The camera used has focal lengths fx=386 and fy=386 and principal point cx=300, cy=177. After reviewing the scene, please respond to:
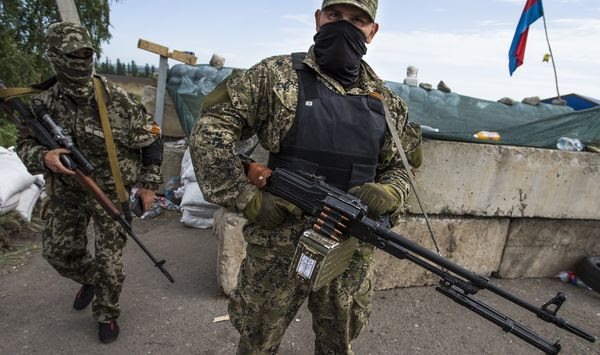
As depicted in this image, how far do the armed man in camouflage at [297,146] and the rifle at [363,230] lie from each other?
65 millimetres

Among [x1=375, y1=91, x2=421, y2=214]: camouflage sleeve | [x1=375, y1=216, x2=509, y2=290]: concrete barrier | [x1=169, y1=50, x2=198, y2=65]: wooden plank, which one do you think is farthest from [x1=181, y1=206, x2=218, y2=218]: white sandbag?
[x1=375, y1=91, x2=421, y2=214]: camouflage sleeve

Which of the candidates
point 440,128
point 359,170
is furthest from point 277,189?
point 440,128

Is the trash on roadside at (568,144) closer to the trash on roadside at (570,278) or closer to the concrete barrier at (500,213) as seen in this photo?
the concrete barrier at (500,213)

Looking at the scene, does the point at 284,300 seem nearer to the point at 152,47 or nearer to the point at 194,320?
the point at 194,320

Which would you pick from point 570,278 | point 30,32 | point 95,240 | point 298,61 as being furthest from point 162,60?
point 30,32

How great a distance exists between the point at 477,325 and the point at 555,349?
1798 millimetres

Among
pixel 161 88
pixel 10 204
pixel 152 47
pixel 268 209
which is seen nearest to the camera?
pixel 268 209

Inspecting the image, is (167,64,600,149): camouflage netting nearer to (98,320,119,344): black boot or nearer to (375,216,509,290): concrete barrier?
(375,216,509,290): concrete barrier

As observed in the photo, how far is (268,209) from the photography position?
4.97 feet

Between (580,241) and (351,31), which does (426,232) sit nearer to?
(580,241)

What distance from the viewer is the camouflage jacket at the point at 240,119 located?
1.51 metres

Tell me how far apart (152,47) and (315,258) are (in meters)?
4.62

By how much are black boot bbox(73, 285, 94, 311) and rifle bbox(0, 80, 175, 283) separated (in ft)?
2.84

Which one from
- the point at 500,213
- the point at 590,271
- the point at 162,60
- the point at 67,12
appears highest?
the point at 67,12
